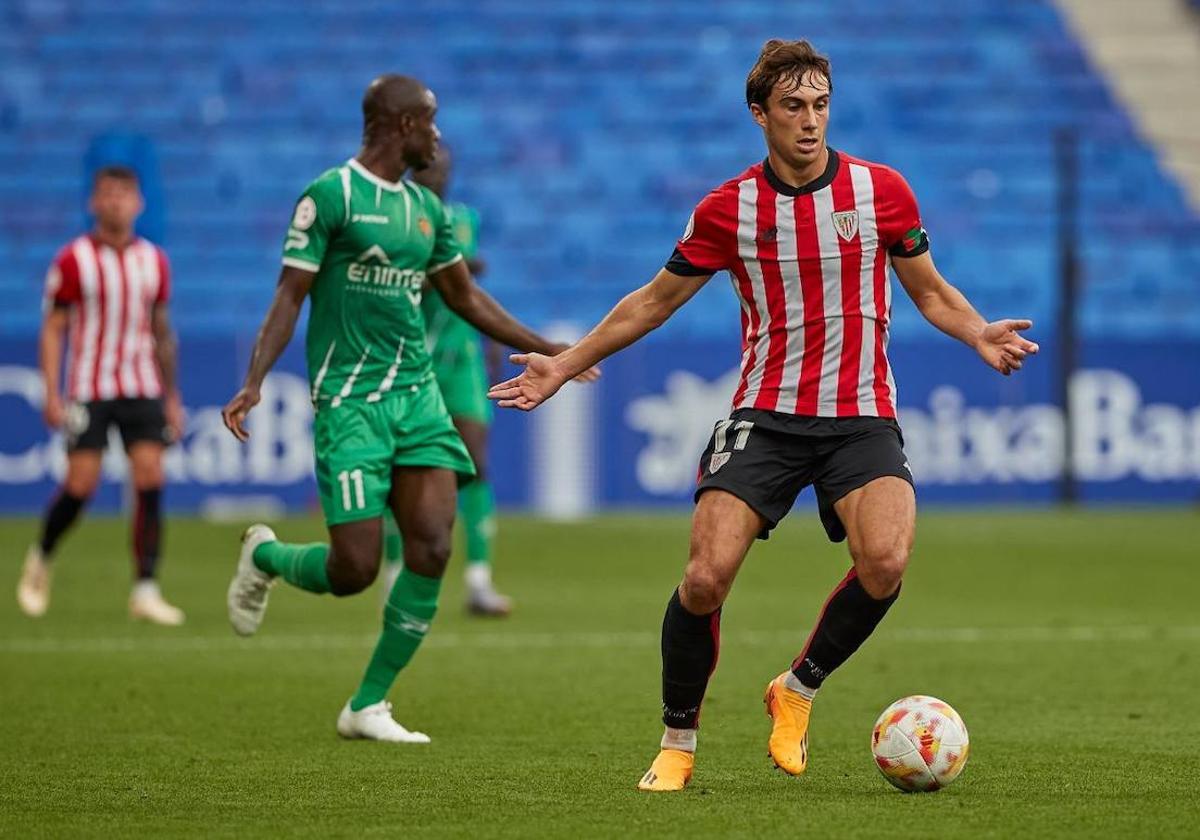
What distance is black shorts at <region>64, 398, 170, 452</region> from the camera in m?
10.6

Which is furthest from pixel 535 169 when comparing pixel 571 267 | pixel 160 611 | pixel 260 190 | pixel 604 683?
pixel 604 683

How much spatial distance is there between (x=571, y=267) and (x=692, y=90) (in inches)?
117

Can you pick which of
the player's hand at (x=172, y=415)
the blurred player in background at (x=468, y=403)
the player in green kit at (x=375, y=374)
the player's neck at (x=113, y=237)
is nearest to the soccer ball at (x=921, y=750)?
the player in green kit at (x=375, y=374)

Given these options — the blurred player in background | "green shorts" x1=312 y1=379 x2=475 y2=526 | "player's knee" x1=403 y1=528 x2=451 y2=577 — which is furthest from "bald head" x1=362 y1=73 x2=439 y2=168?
the blurred player in background

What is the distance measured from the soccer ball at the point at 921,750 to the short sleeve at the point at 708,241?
Answer: 129 cm

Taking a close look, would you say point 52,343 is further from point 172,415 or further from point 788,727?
point 788,727

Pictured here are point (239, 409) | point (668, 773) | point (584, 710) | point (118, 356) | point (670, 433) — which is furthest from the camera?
point (670, 433)

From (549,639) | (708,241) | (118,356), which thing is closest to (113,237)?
(118,356)

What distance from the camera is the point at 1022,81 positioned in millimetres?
24578

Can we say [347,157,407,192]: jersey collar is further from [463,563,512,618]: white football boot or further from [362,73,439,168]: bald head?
[463,563,512,618]: white football boot

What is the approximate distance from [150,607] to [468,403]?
6.12 ft

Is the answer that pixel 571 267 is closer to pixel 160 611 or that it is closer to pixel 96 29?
pixel 96 29

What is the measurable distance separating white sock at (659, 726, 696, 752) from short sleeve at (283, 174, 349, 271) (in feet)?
6.68

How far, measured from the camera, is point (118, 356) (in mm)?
10625
